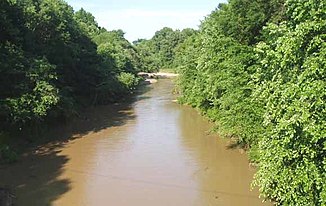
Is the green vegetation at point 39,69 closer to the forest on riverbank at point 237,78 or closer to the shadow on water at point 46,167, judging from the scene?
the forest on riverbank at point 237,78

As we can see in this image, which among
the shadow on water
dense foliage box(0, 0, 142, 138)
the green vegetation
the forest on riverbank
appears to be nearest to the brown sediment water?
the shadow on water

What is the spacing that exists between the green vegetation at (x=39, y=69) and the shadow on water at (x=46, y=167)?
47.5 inches

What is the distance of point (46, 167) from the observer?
865 inches

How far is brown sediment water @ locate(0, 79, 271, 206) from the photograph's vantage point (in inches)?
687

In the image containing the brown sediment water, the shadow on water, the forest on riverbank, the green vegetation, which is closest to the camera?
the forest on riverbank

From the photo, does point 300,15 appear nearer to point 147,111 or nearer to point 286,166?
point 286,166

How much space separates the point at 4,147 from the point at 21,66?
5.62m

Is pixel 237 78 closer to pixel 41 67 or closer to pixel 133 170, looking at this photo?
pixel 133 170

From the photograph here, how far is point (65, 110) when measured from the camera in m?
30.1

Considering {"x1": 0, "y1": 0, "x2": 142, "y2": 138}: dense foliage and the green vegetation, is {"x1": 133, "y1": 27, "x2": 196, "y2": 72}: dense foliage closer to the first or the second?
{"x1": 0, "y1": 0, "x2": 142, "y2": 138}: dense foliage

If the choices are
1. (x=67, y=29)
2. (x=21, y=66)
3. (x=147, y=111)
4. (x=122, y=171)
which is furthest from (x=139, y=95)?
(x=122, y=171)

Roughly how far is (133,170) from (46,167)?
4.74 metres

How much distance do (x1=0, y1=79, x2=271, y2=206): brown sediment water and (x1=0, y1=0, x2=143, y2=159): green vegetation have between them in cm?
237

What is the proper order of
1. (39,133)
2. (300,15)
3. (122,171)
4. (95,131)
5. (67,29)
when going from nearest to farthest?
(300,15), (122,171), (39,133), (95,131), (67,29)
